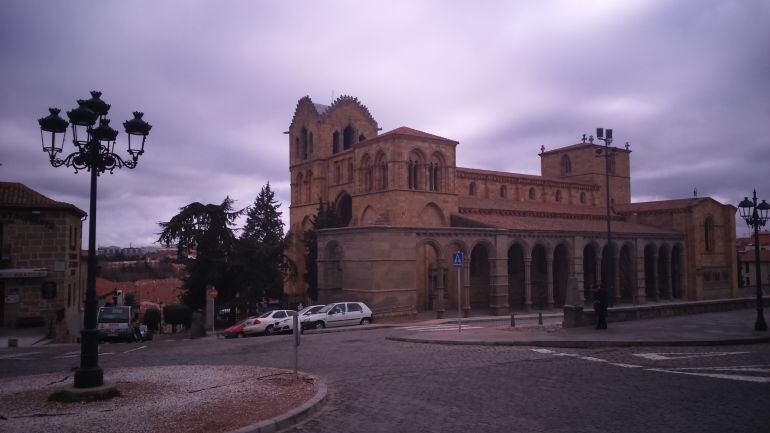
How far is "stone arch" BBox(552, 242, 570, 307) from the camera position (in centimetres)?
4234

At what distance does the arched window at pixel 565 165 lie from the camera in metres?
59.3

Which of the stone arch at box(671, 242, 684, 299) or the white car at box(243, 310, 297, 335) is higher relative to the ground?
the stone arch at box(671, 242, 684, 299)

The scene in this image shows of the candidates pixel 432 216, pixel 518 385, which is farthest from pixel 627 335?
pixel 432 216

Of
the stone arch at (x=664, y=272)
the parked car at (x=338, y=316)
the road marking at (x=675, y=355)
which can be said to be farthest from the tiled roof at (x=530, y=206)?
the road marking at (x=675, y=355)

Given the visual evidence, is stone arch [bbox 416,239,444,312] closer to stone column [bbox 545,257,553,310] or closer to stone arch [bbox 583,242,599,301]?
stone column [bbox 545,257,553,310]

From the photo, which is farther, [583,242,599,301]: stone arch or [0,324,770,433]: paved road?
[583,242,599,301]: stone arch

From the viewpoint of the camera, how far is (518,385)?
1030cm

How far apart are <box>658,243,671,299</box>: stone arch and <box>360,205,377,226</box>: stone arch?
87.8 ft

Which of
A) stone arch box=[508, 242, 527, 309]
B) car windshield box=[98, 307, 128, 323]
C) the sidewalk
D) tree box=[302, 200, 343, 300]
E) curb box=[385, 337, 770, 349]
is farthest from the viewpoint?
tree box=[302, 200, 343, 300]

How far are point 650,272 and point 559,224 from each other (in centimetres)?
1414

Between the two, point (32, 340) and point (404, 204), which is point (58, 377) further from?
point (404, 204)

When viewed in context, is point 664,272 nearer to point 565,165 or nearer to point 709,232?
point 709,232

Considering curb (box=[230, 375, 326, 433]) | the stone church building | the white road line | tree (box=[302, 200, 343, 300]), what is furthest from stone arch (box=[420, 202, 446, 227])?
curb (box=[230, 375, 326, 433])

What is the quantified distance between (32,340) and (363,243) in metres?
16.7
